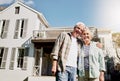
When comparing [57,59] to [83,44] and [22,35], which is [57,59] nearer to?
[83,44]

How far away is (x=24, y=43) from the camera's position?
867 inches

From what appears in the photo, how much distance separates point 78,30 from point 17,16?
63.9 feet

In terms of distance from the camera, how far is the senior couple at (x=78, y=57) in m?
4.50

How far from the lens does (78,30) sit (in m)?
4.70

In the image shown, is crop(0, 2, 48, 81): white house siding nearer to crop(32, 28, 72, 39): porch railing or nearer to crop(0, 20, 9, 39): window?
crop(0, 20, 9, 39): window

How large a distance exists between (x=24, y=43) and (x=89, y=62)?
1786 centimetres

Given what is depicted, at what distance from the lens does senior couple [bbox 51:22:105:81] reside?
4.50 m

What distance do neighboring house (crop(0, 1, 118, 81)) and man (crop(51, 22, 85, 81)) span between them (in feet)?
51.0

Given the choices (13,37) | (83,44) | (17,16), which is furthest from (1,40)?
(83,44)

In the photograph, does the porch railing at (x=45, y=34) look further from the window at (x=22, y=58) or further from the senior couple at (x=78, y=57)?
the senior couple at (x=78, y=57)

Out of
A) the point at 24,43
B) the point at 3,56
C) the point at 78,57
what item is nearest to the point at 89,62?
the point at 78,57

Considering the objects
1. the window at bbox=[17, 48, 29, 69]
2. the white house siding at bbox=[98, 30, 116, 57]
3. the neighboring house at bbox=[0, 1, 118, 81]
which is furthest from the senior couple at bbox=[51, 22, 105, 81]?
the white house siding at bbox=[98, 30, 116, 57]

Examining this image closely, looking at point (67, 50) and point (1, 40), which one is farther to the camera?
point (1, 40)

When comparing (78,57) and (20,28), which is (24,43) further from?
(78,57)
